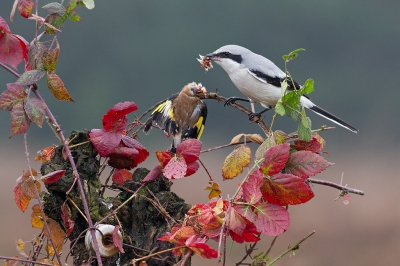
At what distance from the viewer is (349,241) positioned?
756cm

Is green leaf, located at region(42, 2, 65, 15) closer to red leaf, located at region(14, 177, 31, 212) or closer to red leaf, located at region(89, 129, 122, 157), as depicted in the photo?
red leaf, located at region(89, 129, 122, 157)

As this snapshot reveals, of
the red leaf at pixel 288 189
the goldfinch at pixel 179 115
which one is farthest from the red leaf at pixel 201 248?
the goldfinch at pixel 179 115

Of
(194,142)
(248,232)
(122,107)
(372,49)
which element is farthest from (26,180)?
(372,49)

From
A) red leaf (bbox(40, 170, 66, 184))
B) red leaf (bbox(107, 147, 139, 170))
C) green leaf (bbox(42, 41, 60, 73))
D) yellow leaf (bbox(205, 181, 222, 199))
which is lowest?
yellow leaf (bbox(205, 181, 222, 199))

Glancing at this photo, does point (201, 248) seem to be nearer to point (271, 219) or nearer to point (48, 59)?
point (271, 219)

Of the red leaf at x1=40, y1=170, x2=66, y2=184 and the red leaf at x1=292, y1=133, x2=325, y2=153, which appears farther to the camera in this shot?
the red leaf at x1=292, y1=133, x2=325, y2=153

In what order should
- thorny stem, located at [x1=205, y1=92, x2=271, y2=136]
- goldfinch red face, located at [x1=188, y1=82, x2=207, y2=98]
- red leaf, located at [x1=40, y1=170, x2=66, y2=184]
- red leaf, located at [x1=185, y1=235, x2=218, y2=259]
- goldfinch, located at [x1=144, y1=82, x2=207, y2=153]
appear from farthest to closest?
goldfinch, located at [x1=144, y1=82, x2=207, y2=153] → goldfinch red face, located at [x1=188, y1=82, x2=207, y2=98] → thorny stem, located at [x1=205, y1=92, x2=271, y2=136] → red leaf, located at [x1=40, y1=170, x2=66, y2=184] → red leaf, located at [x1=185, y1=235, x2=218, y2=259]

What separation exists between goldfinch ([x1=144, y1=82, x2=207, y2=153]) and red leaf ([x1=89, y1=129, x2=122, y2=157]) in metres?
0.48

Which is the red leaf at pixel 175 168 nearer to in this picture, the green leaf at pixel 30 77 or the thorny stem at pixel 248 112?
the thorny stem at pixel 248 112

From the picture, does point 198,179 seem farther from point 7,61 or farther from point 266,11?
point 266,11

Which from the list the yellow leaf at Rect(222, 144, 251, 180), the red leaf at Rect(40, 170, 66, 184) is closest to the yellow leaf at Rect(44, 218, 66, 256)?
the red leaf at Rect(40, 170, 66, 184)

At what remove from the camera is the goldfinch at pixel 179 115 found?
1954mm

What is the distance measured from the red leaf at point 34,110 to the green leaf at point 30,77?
34mm

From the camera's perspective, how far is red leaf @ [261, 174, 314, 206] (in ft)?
4.12
